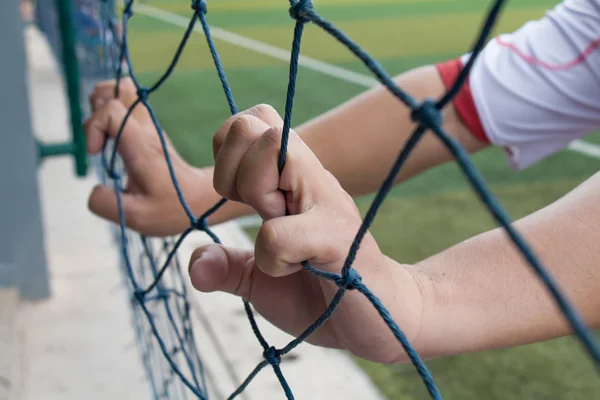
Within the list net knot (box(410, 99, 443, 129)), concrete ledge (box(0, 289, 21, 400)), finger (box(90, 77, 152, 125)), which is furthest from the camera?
concrete ledge (box(0, 289, 21, 400))

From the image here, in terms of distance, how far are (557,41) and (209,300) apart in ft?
2.54

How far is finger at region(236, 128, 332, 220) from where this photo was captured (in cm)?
43

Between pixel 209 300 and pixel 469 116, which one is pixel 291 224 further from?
pixel 209 300

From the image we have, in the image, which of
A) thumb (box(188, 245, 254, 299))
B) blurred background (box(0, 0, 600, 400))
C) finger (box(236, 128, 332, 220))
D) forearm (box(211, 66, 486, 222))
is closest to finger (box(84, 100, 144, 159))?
forearm (box(211, 66, 486, 222))

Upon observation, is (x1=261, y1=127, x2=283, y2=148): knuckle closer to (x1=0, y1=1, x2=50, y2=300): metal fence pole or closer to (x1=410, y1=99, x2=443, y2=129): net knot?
(x1=410, y1=99, x2=443, y2=129): net knot

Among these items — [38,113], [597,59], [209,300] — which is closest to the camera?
[597,59]

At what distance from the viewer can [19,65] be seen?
3.78 ft

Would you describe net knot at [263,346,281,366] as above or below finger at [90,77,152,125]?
below

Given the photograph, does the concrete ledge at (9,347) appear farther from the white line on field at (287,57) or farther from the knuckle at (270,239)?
the white line on field at (287,57)

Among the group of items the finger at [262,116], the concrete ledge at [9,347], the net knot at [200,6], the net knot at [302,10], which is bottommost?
the concrete ledge at [9,347]

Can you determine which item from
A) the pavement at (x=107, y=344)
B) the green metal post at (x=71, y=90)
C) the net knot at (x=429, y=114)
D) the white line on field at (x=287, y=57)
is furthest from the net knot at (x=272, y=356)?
the white line on field at (x=287, y=57)

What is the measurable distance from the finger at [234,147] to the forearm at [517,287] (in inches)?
6.5

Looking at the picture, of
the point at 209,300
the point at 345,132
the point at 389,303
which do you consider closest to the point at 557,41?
the point at 345,132

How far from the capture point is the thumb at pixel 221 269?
541 mm
